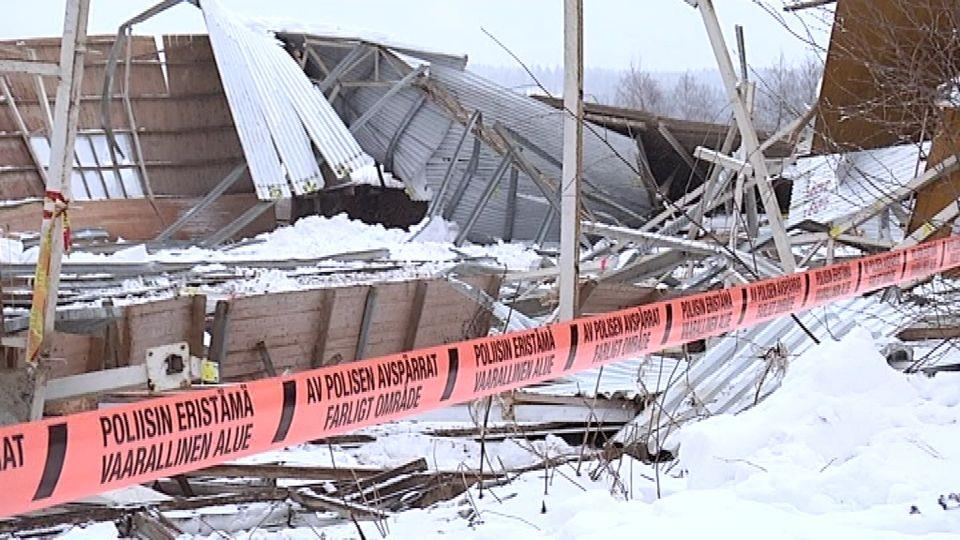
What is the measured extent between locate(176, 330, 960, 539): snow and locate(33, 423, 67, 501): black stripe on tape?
1.61 m

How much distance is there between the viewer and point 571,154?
5.90 meters

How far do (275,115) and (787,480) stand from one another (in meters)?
12.4

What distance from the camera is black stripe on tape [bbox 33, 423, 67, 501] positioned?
96.1 inches

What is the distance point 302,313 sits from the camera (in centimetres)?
876

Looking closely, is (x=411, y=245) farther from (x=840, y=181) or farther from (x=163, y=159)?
(x=840, y=181)

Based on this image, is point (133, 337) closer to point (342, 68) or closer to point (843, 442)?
point (843, 442)

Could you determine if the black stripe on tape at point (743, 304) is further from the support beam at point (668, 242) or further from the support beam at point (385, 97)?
the support beam at point (385, 97)

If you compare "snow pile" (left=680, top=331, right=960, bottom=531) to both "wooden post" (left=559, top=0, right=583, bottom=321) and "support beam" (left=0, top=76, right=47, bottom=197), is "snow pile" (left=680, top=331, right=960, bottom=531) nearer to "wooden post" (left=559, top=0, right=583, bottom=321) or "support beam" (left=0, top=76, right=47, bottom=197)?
"wooden post" (left=559, top=0, right=583, bottom=321)

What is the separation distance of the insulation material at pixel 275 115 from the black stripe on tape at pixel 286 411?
11875 millimetres

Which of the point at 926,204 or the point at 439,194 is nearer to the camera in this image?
the point at 926,204

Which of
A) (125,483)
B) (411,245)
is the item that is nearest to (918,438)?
(125,483)

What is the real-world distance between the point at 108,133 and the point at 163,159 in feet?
3.07

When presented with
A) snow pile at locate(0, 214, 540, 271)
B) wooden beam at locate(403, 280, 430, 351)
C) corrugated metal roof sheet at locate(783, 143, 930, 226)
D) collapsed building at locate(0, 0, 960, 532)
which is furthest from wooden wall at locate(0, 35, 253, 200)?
corrugated metal roof sheet at locate(783, 143, 930, 226)

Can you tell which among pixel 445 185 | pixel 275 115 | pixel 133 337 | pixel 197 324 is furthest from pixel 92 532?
pixel 445 185
